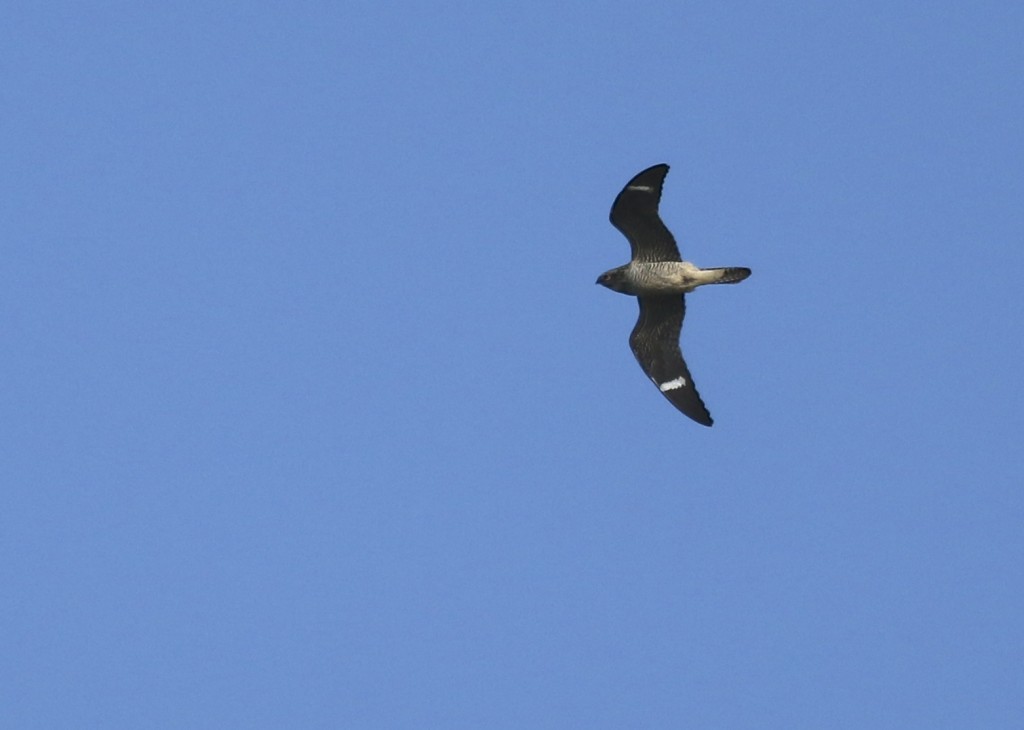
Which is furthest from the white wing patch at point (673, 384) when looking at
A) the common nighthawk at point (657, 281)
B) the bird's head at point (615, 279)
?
the bird's head at point (615, 279)

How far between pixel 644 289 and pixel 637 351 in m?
0.87

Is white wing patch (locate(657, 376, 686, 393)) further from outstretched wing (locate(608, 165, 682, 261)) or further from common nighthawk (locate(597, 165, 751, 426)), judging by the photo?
outstretched wing (locate(608, 165, 682, 261))

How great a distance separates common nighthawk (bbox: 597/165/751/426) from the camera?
69.8 feet

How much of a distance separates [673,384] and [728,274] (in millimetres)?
1626

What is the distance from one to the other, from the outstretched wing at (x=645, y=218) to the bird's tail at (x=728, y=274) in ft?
1.74

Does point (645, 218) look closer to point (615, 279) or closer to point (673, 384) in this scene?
point (615, 279)

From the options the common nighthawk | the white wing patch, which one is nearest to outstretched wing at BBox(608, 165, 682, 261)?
the common nighthawk

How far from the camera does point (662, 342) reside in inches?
884

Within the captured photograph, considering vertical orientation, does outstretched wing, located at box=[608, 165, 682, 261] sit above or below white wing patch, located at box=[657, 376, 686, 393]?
above

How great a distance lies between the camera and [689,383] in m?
22.0

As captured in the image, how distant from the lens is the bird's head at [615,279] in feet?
72.7

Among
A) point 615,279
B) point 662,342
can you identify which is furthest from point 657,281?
point 662,342

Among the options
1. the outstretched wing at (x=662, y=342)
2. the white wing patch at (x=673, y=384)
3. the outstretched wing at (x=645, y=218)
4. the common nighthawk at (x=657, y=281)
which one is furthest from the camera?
the outstretched wing at (x=662, y=342)

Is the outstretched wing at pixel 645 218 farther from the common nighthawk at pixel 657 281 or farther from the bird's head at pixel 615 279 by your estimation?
the bird's head at pixel 615 279
